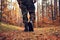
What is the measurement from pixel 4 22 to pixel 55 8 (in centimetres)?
88

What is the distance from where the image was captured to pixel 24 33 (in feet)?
9.16

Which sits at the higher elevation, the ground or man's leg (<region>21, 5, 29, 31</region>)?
man's leg (<region>21, 5, 29, 31</region>)

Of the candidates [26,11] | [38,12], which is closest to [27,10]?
[26,11]

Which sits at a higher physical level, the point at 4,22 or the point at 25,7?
the point at 25,7

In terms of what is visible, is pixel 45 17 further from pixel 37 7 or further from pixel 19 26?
pixel 19 26

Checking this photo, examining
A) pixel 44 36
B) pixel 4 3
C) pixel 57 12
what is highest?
pixel 4 3

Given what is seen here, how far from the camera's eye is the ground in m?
2.77

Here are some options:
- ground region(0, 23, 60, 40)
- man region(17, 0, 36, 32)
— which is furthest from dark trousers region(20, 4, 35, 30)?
ground region(0, 23, 60, 40)

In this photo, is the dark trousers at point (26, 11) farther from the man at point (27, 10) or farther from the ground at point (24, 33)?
the ground at point (24, 33)

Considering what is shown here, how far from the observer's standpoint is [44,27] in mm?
2846

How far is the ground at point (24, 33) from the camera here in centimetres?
277

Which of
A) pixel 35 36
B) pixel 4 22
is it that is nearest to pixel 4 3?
pixel 4 22

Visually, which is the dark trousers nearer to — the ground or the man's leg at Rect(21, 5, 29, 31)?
the man's leg at Rect(21, 5, 29, 31)

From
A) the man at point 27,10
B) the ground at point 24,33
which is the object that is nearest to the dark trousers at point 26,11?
the man at point 27,10
